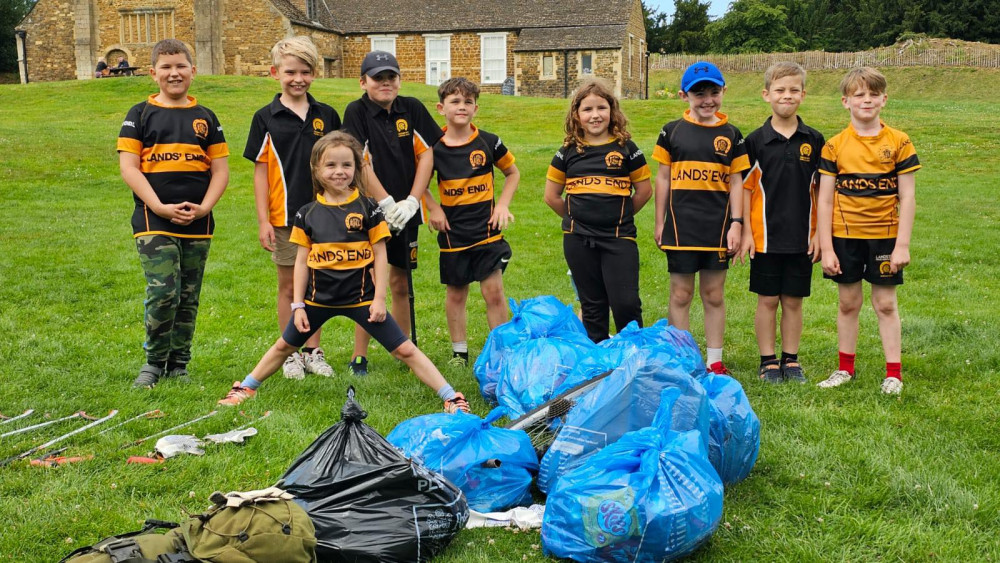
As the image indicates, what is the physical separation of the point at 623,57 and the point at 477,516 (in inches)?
1592

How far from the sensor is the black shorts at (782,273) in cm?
554

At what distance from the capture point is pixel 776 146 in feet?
18.0

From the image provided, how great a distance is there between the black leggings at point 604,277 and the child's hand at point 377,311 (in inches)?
54.8

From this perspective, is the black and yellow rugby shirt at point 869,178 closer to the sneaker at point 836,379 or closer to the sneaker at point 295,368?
the sneaker at point 836,379

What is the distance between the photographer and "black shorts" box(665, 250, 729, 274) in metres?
5.44

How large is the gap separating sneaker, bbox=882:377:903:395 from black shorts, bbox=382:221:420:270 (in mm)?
3180

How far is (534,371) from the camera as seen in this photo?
4.69 m

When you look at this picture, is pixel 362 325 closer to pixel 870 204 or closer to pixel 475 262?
pixel 475 262

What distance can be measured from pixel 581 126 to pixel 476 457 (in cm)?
272

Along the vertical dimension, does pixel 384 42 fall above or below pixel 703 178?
above

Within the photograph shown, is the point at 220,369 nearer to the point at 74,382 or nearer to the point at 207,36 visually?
the point at 74,382

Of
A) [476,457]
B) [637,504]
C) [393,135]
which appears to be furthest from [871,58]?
[637,504]

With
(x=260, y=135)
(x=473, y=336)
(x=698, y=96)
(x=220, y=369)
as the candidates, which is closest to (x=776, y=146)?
(x=698, y=96)

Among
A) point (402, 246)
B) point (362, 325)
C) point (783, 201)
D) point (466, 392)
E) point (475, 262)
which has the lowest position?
point (466, 392)
